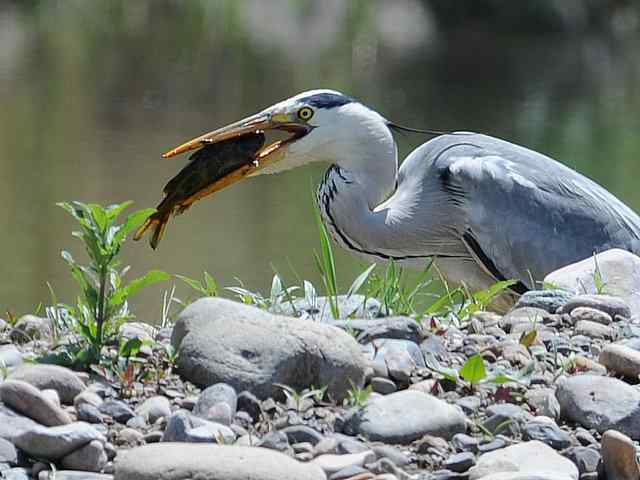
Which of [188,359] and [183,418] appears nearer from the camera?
[183,418]

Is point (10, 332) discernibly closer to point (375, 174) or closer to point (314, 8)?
point (375, 174)

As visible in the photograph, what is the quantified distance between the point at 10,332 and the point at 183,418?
113 cm

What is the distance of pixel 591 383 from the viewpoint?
3053mm

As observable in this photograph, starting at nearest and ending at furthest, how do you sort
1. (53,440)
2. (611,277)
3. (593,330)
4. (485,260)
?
(53,440) → (593,330) → (611,277) → (485,260)

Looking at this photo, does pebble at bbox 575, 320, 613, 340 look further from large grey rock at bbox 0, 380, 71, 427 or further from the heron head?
the heron head

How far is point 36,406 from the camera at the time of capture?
279cm

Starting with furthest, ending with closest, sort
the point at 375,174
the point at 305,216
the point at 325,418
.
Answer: the point at 305,216, the point at 375,174, the point at 325,418

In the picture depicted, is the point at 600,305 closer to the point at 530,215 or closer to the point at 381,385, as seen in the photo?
the point at 381,385

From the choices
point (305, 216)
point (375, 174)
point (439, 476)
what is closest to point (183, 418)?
point (439, 476)

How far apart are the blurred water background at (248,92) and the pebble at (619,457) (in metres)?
5.34

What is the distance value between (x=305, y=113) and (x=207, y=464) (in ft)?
10.3

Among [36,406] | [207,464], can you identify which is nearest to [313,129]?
[36,406]

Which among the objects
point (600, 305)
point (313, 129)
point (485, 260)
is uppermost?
point (313, 129)

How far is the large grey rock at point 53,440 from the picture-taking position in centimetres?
268
